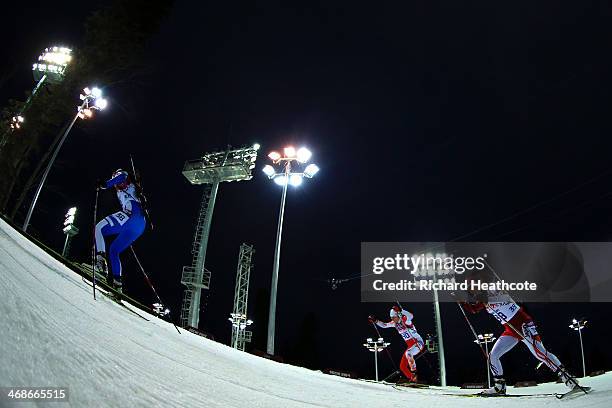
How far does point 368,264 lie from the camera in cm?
2886

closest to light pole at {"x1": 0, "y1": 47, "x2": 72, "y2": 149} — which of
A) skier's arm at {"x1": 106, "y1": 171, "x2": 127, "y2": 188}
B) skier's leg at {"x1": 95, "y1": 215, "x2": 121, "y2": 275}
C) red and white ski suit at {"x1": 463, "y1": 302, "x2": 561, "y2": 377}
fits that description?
skier's arm at {"x1": 106, "y1": 171, "x2": 127, "y2": 188}

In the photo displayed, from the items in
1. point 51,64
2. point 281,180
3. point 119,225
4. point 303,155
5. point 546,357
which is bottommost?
point 546,357

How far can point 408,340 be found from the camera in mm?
11141

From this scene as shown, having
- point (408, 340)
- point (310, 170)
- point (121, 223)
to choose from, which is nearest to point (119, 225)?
point (121, 223)

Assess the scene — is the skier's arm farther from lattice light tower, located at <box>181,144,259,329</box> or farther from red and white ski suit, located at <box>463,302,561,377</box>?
lattice light tower, located at <box>181,144,259,329</box>

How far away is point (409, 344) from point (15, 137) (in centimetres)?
1640

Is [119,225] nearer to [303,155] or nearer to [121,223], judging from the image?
[121,223]

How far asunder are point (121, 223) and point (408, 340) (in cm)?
903

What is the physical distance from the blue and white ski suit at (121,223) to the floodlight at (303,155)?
27.7 ft

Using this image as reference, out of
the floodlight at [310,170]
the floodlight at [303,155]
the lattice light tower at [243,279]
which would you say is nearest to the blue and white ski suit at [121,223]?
the floodlight at [303,155]

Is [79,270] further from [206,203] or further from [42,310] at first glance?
[206,203]

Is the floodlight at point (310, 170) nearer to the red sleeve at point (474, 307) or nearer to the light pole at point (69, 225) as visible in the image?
the red sleeve at point (474, 307)

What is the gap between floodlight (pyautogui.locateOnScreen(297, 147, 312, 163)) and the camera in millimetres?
14156

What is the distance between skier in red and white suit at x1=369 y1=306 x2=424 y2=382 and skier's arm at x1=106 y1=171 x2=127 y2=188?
29.0ft
